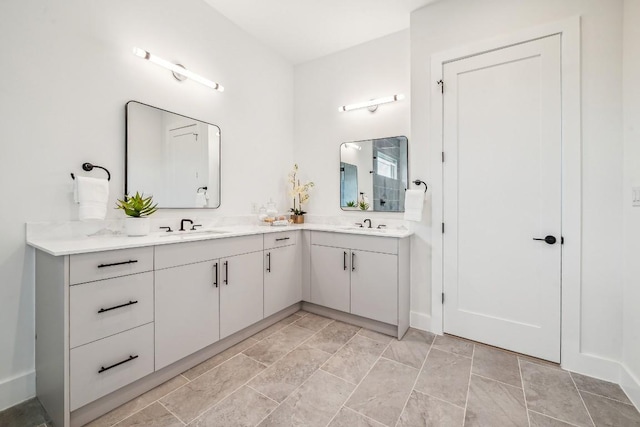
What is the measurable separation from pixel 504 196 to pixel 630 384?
134cm

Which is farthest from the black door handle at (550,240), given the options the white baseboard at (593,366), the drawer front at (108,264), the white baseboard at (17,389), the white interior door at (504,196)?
the white baseboard at (17,389)

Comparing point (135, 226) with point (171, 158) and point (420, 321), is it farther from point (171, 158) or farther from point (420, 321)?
point (420, 321)

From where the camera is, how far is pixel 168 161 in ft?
7.70

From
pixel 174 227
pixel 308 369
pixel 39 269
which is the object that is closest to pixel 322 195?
pixel 174 227

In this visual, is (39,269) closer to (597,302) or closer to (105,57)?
(105,57)

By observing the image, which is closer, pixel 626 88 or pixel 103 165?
pixel 626 88

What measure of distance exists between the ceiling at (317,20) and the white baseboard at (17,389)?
10.6 feet

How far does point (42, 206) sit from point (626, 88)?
12.3ft

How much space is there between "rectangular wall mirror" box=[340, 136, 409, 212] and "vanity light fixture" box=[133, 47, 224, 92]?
5.08 ft

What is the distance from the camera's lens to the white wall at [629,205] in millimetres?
1614

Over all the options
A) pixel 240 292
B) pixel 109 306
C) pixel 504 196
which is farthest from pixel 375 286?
pixel 109 306

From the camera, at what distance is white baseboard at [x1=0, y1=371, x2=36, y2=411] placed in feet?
5.11

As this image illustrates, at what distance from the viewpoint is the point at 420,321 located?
8.40 feet

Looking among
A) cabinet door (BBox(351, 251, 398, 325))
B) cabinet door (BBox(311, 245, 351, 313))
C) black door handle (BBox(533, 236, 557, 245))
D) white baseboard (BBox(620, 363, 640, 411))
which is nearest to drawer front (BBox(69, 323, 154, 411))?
cabinet door (BBox(311, 245, 351, 313))
